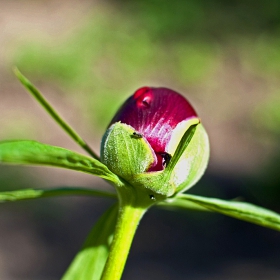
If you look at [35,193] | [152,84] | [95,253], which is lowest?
[152,84]

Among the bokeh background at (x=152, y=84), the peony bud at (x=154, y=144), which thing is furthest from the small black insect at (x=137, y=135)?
the bokeh background at (x=152, y=84)

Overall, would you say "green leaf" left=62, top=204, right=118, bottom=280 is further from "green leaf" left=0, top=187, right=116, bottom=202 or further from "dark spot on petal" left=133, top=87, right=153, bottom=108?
"dark spot on petal" left=133, top=87, right=153, bottom=108

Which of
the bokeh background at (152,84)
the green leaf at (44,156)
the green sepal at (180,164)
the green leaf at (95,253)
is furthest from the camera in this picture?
the bokeh background at (152,84)

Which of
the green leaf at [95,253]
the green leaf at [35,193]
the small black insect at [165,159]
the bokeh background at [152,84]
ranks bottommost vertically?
the bokeh background at [152,84]

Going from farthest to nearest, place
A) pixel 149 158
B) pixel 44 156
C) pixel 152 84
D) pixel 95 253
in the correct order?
pixel 152 84
pixel 95 253
pixel 149 158
pixel 44 156

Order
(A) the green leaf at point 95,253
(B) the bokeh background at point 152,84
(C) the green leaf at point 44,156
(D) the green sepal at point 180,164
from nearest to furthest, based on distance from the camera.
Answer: (C) the green leaf at point 44,156 < (D) the green sepal at point 180,164 < (A) the green leaf at point 95,253 < (B) the bokeh background at point 152,84

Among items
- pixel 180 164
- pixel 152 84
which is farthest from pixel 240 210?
pixel 152 84

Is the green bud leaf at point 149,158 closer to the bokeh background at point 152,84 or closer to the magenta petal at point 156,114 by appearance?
the magenta petal at point 156,114

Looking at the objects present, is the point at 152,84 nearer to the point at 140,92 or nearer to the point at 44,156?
the point at 140,92

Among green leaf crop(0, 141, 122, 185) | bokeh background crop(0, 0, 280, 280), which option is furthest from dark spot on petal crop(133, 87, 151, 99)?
bokeh background crop(0, 0, 280, 280)
